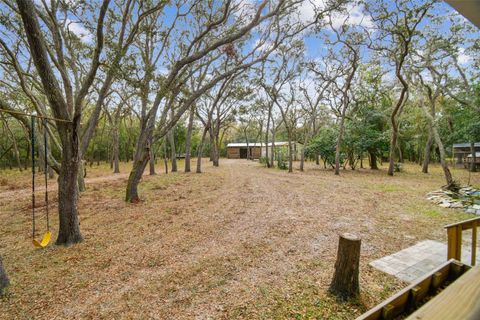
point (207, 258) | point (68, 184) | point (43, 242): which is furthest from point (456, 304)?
point (68, 184)

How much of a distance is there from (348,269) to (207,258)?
2137 mm

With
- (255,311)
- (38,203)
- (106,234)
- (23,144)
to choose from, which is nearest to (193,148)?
(23,144)

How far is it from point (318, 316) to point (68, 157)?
4.56 metres

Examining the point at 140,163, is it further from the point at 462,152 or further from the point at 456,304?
the point at 462,152

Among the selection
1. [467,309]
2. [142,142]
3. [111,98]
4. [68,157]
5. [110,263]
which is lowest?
[110,263]

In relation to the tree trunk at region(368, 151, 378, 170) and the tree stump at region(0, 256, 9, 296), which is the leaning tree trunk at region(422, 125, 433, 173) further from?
the tree stump at region(0, 256, 9, 296)

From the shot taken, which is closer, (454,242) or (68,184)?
(454,242)

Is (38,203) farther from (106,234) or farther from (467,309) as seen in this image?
(467,309)

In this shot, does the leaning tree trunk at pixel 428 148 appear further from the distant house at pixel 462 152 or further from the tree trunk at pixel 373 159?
the distant house at pixel 462 152

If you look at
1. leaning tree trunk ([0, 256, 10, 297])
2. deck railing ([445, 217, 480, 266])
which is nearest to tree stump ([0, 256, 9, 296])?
leaning tree trunk ([0, 256, 10, 297])

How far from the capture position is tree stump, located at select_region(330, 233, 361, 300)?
272 centimetres

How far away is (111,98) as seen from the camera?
594 inches

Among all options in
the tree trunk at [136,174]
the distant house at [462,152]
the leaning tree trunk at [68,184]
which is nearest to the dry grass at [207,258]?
the leaning tree trunk at [68,184]

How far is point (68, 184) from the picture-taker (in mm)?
4098
